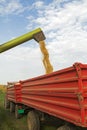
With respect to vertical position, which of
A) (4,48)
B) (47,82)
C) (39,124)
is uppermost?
(4,48)

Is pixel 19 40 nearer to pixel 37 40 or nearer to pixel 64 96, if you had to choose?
pixel 37 40

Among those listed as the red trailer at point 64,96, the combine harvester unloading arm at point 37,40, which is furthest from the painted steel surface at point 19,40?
the red trailer at point 64,96

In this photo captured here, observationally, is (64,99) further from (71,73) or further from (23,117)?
(23,117)

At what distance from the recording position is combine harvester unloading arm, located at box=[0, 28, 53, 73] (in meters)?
11.0

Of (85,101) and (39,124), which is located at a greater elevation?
(85,101)

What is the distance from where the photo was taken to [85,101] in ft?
17.1

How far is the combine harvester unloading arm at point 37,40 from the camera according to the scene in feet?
36.1

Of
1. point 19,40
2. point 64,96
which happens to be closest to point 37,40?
point 19,40

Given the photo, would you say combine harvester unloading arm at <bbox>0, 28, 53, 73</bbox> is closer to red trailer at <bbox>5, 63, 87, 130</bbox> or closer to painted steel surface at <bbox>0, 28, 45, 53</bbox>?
painted steel surface at <bbox>0, 28, 45, 53</bbox>

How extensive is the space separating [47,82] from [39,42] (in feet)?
14.9

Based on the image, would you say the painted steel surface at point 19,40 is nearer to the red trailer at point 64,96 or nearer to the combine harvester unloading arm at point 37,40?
the combine harvester unloading arm at point 37,40

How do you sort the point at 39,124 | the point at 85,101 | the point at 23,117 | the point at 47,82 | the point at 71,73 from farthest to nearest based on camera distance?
the point at 23,117
the point at 39,124
the point at 47,82
the point at 71,73
the point at 85,101

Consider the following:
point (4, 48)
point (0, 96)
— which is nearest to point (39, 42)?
point (4, 48)

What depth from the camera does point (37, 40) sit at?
37.8ft
